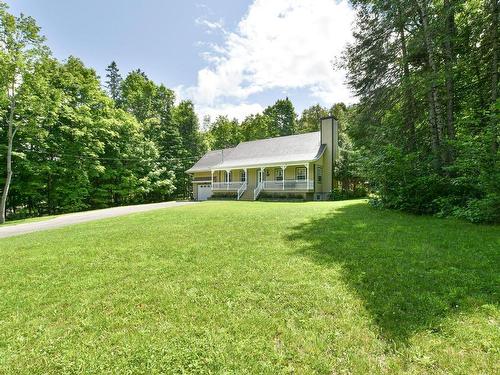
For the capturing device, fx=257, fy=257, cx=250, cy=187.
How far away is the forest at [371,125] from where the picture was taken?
875 cm

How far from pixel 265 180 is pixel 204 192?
8.85 meters

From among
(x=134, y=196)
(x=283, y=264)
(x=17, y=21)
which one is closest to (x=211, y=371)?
(x=283, y=264)

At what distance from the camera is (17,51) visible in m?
15.2

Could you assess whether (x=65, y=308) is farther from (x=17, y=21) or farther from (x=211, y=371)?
(x=17, y=21)

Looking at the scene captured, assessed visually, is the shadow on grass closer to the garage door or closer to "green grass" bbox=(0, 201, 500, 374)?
"green grass" bbox=(0, 201, 500, 374)

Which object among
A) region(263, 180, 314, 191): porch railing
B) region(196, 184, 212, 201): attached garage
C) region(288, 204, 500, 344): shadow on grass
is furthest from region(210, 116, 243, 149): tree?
region(288, 204, 500, 344): shadow on grass

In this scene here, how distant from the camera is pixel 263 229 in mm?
7320

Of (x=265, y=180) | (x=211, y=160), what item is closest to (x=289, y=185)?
(x=265, y=180)

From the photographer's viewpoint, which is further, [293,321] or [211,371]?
[293,321]

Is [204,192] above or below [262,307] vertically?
above

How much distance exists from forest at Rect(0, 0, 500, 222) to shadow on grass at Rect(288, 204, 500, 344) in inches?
88.8

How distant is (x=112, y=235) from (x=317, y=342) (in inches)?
273

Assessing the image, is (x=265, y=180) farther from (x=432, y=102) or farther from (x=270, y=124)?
(x=270, y=124)

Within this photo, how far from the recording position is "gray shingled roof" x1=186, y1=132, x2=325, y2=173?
22.6 meters
